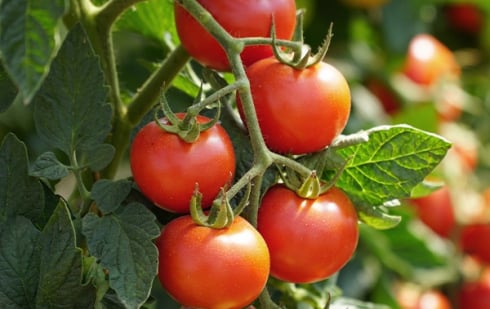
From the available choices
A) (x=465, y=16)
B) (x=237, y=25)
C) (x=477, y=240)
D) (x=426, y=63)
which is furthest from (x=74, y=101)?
(x=465, y=16)

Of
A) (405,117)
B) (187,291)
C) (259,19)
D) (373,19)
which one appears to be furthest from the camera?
(373,19)

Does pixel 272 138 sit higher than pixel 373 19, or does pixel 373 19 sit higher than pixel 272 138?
pixel 272 138

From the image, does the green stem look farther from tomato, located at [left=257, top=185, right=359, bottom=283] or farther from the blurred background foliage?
the blurred background foliage

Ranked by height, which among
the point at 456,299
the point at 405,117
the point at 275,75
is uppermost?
the point at 275,75

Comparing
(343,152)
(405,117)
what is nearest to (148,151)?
(343,152)

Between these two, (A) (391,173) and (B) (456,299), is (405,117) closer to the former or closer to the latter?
(B) (456,299)

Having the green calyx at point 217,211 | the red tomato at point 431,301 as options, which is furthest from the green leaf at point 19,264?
the red tomato at point 431,301

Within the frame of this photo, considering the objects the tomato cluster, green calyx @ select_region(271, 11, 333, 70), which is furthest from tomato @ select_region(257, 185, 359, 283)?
green calyx @ select_region(271, 11, 333, 70)
